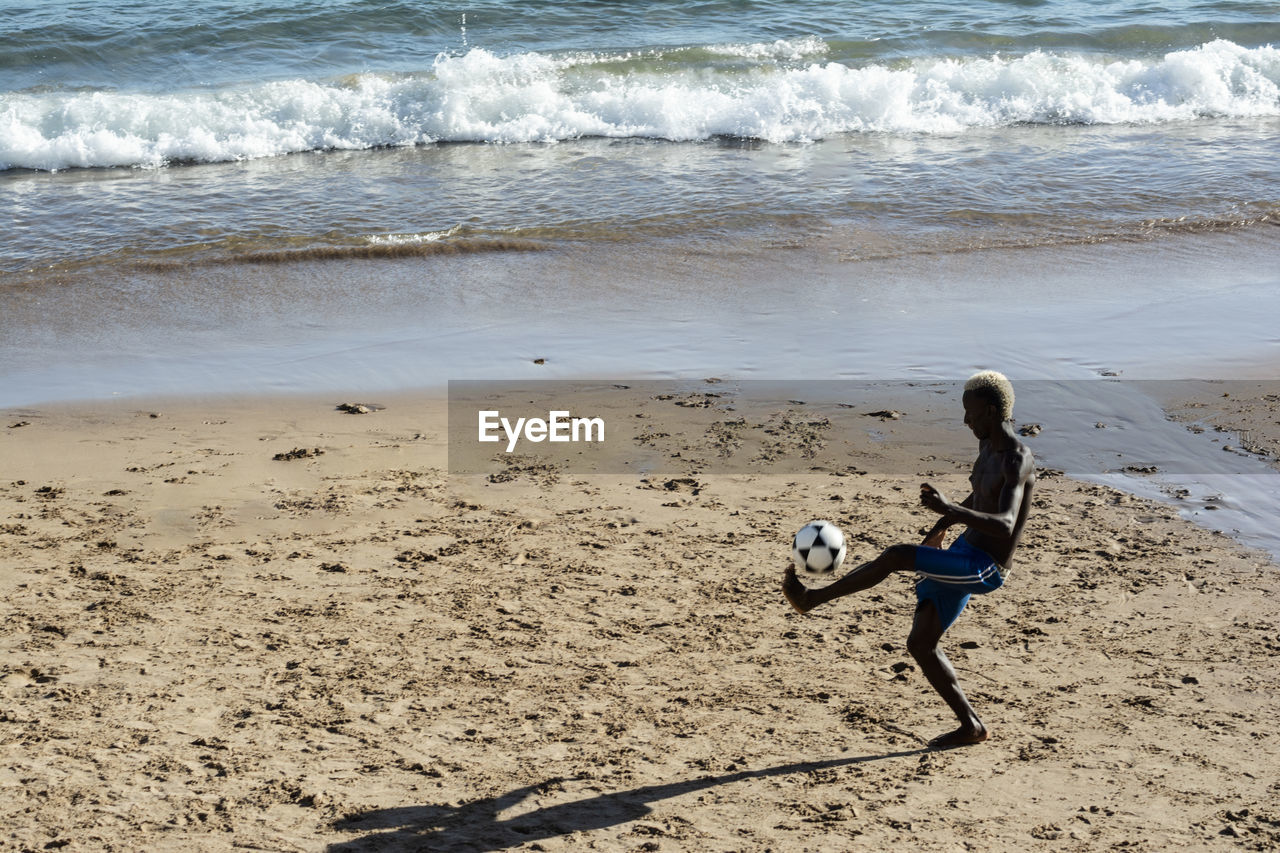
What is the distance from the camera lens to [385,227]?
12789 millimetres

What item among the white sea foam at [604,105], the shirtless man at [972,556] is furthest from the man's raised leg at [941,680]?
the white sea foam at [604,105]

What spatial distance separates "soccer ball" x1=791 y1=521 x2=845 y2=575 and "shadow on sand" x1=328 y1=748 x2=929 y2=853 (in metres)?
0.98

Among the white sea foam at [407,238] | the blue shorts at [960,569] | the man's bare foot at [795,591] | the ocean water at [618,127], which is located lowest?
the man's bare foot at [795,591]

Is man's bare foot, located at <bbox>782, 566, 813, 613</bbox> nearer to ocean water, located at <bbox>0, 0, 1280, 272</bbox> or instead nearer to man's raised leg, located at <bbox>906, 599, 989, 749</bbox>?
man's raised leg, located at <bbox>906, 599, 989, 749</bbox>

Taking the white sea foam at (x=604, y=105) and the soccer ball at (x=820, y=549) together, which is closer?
the soccer ball at (x=820, y=549)

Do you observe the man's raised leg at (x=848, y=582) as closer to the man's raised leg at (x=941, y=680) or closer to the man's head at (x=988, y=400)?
the man's raised leg at (x=941, y=680)

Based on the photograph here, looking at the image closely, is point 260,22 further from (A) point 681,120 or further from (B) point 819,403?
(B) point 819,403

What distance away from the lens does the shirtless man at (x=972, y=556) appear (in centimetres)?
442

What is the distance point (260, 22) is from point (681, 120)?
8.59 meters

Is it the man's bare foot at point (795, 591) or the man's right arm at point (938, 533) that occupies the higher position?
the man's right arm at point (938, 533)

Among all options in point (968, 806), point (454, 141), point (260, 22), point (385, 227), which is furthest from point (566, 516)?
point (260, 22)

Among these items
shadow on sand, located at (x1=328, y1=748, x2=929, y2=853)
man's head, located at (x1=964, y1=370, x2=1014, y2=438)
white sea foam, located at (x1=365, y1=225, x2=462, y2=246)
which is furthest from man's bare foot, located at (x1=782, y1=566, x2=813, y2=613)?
white sea foam, located at (x1=365, y1=225, x2=462, y2=246)

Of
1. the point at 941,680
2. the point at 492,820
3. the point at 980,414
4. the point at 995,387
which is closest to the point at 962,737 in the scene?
the point at 941,680

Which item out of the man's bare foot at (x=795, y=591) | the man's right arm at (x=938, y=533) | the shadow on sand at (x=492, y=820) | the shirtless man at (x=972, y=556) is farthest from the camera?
the man's right arm at (x=938, y=533)
